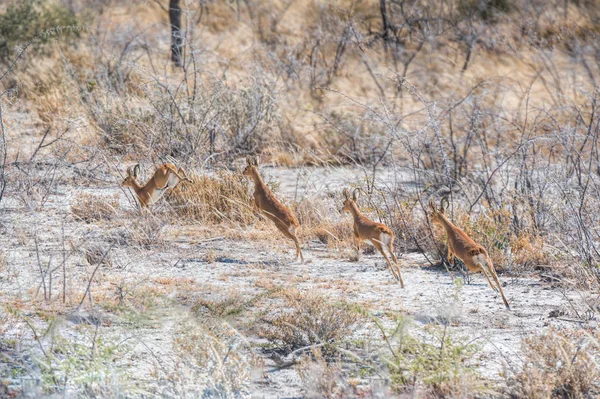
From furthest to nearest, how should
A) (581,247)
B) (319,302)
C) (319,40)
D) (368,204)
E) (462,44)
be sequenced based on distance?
(462,44), (319,40), (368,204), (581,247), (319,302)

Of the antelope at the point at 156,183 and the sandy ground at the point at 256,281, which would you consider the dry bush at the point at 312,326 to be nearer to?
the sandy ground at the point at 256,281

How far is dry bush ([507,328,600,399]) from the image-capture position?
4.78 m

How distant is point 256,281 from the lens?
268 inches

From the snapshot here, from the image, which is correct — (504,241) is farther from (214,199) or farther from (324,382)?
(324,382)

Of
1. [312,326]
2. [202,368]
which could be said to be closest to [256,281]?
[312,326]

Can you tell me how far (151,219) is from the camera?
25.5ft

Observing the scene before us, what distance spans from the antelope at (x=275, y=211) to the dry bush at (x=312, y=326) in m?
1.32

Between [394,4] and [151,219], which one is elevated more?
[394,4]

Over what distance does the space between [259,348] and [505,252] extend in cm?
295

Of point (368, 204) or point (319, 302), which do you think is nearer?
point (319, 302)

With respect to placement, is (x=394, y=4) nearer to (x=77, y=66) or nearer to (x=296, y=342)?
(x=77, y=66)

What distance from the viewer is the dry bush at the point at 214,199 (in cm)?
847

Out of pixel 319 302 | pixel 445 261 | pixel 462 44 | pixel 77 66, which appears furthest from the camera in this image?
pixel 462 44

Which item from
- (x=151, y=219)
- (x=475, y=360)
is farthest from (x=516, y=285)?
(x=151, y=219)
